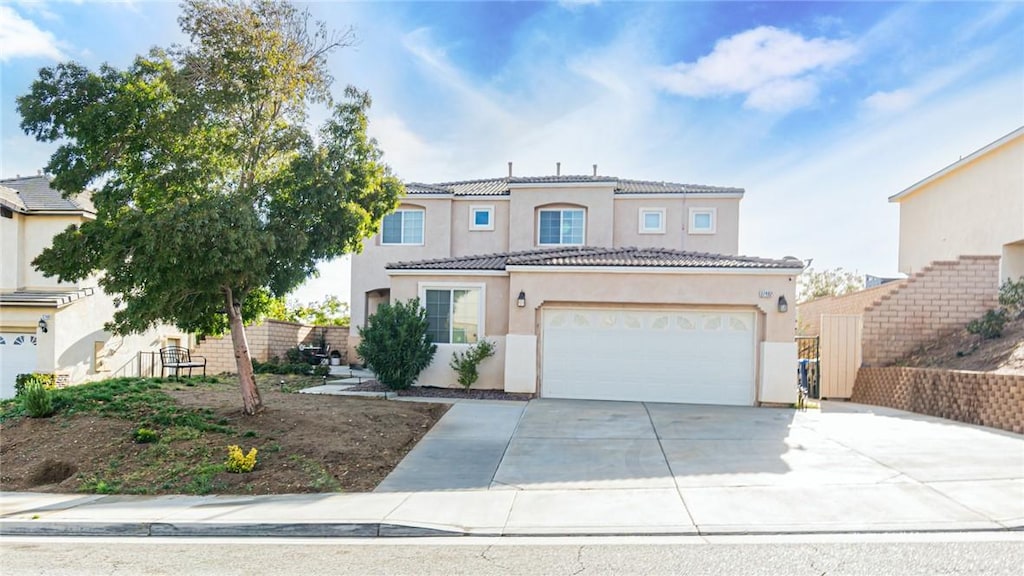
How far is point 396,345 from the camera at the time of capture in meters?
14.8

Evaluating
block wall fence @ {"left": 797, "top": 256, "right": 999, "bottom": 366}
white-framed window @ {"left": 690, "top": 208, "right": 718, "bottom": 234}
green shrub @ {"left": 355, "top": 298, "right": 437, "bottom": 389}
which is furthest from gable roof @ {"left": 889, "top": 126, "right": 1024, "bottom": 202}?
green shrub @ {"left": 355, "top": 298, "right": 437, "bottom": 389}

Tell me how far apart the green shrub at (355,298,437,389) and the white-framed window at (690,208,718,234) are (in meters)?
11.3

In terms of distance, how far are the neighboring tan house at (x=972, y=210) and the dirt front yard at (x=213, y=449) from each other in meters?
16.8

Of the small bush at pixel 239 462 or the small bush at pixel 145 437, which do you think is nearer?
the small bush at pixel 239 462

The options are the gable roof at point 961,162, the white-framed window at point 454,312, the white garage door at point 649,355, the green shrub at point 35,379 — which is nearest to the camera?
the white garage door at point 649,355

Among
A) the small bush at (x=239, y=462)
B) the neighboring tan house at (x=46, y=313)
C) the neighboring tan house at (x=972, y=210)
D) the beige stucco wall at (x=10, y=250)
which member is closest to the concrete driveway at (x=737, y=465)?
the small bush at (x=239, y=462)

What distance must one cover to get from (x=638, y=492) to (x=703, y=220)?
52.6 feet

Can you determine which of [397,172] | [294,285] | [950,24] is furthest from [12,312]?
[950,24]

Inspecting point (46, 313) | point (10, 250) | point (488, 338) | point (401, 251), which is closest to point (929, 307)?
point (488, 338)

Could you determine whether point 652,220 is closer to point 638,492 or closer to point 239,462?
point 638,492

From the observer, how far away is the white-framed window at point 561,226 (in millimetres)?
22469

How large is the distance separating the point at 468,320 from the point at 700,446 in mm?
7270

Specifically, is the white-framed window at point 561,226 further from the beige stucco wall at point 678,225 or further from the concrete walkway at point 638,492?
the concrete walkway at point 638,492

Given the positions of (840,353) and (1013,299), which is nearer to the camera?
(1013,299)
